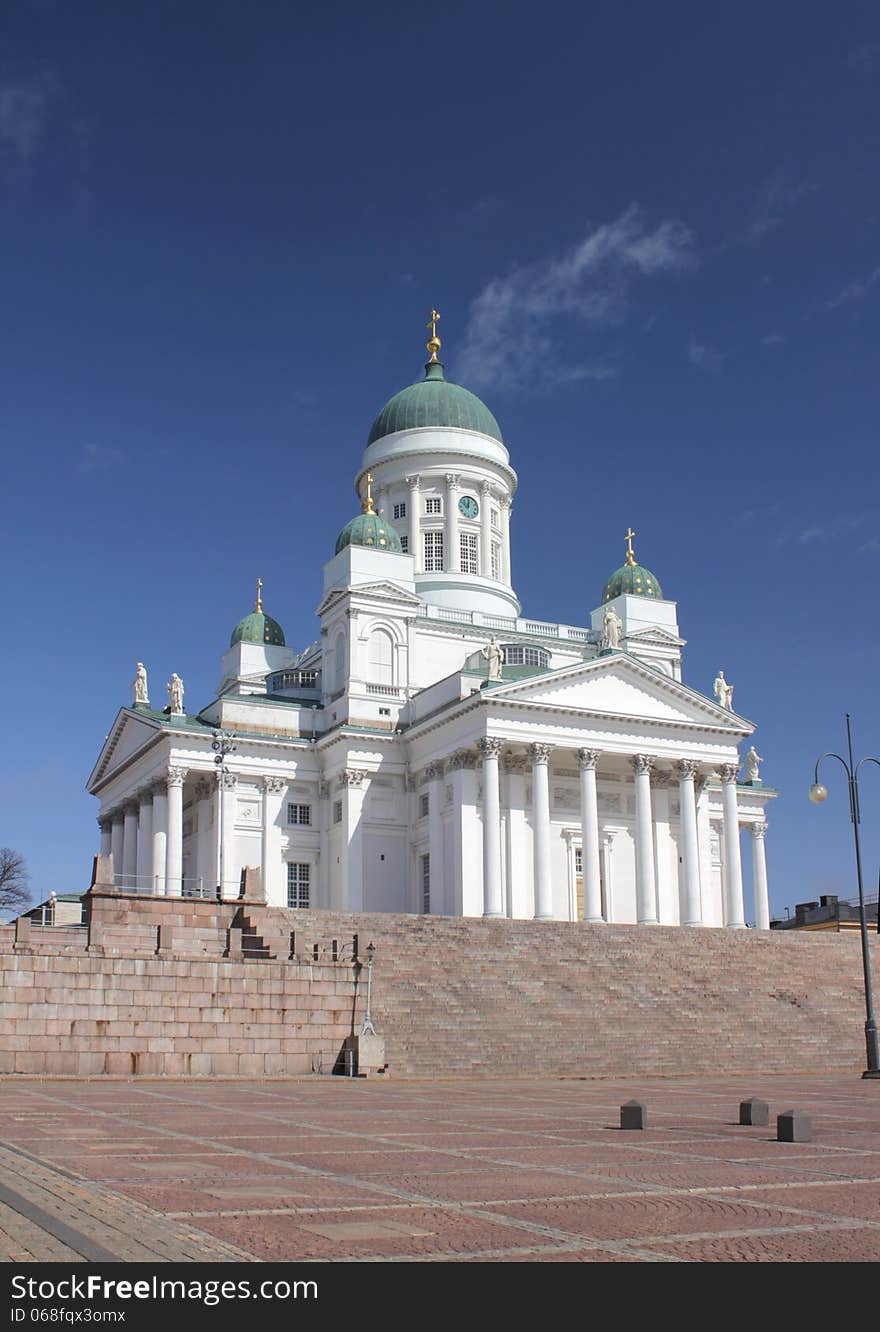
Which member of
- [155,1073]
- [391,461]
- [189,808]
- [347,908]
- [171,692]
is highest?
[391,461]

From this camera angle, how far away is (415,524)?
77.2m

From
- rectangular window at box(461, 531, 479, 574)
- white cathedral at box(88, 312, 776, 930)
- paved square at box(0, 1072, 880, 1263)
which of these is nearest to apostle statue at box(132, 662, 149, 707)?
white cathedral at box(88, 312, 776, 930)

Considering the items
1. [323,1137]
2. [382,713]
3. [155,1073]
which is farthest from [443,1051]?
[382,713]

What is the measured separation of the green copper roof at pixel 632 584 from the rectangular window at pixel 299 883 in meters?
24.5

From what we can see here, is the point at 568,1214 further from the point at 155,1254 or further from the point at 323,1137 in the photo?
the point at 323,1137

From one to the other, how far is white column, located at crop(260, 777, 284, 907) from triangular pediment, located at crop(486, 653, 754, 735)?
13193mm

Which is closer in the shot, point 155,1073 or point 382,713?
point 155,1073

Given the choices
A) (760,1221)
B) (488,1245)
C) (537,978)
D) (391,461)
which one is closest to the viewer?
(488,1245)

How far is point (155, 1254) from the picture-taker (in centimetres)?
867

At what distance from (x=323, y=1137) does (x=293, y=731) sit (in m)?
50.9

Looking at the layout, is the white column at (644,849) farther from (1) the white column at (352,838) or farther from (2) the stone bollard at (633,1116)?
(2) the stone bollard at (633,1116)

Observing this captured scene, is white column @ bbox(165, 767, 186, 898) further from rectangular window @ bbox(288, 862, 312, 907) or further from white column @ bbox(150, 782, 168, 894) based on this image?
rectangular window @ bbox(288, 862, 312, 907)

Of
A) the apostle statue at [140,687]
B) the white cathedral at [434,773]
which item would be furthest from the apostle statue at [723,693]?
the apostle statue at [140,687]

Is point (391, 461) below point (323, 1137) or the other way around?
the other way around
